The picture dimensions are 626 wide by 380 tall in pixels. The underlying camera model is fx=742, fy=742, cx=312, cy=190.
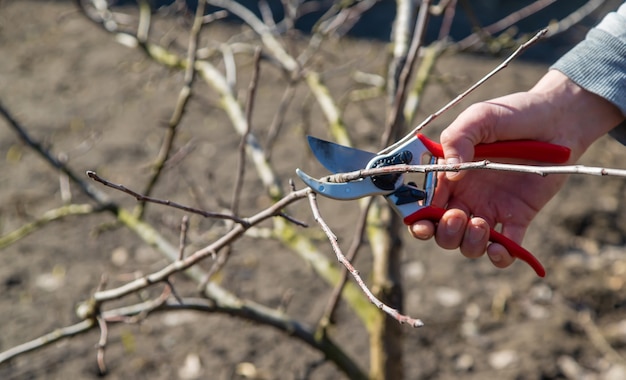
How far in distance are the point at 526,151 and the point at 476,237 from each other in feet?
0.91

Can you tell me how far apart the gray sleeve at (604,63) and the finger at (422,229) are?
0.56 m

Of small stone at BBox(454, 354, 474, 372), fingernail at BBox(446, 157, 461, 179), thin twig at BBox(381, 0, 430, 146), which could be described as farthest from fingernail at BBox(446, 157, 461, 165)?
small stone at BBox(454, 354, 474, 372)

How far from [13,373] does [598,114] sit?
2399mm

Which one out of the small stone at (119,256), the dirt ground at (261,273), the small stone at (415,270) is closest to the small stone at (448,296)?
the dirt ground at (261,273)

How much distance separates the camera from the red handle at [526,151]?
5.53ft

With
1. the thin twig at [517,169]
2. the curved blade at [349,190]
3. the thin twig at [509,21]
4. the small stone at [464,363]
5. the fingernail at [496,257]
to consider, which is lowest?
the small stone at [464,363]

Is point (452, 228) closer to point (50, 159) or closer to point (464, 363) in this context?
point (50, 159)

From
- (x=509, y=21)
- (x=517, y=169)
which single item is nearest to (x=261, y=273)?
(x=509, y=21)

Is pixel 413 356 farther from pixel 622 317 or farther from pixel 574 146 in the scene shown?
pixel 574 146

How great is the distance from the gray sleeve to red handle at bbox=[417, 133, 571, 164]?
228mm

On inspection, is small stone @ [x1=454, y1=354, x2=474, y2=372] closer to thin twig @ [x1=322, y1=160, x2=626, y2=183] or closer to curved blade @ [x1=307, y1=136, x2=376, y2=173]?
curved blade @ [x1=307, y1=136, x2=376, y2=173]

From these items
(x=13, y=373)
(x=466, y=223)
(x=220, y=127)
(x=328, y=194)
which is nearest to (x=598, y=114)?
(x=466, y=223)

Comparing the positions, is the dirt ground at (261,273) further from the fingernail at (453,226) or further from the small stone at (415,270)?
the fingernail at (453,226)

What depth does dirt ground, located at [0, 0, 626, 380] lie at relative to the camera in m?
3.06
